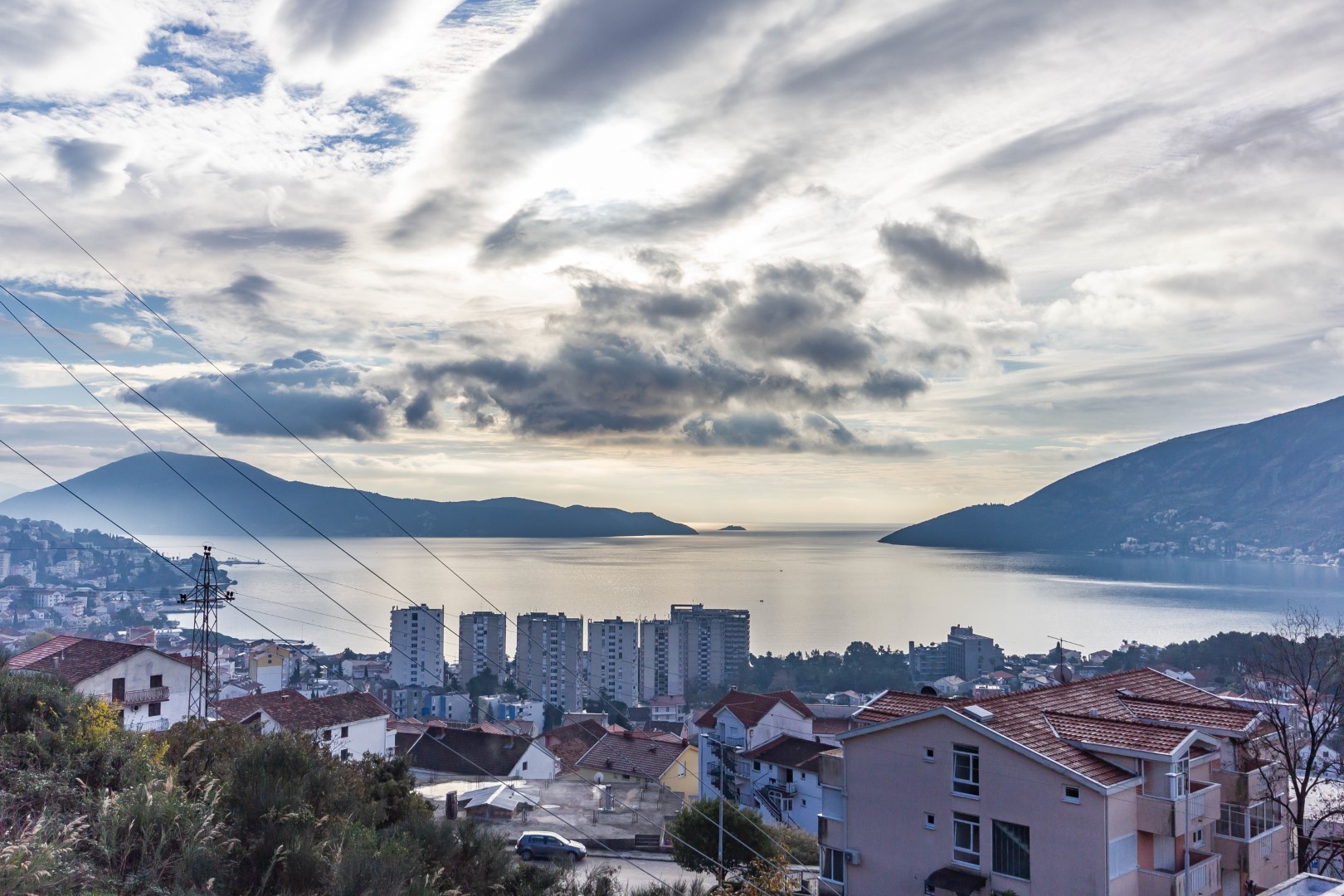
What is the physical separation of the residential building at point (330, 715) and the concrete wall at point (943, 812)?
13.5 meters

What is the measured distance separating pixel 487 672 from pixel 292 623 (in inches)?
1386

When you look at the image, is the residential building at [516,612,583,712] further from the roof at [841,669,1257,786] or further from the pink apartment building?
the pink apartment building

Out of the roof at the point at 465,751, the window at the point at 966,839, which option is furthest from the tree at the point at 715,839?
the roof at the point at 465,751

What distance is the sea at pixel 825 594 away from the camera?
7531 cm

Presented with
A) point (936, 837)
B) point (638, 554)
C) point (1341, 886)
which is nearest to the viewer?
point (1341, 886)

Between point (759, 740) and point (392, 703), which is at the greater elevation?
point (759, 740)

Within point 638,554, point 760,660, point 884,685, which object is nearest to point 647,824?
point 884,685

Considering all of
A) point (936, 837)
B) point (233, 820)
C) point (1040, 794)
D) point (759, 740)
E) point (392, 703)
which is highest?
point (233, 820)

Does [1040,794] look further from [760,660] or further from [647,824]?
[760,660]

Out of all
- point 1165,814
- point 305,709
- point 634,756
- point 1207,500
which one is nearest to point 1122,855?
point 1165,814

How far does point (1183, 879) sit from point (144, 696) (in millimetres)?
19800

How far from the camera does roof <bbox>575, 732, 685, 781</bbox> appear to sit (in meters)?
23.6

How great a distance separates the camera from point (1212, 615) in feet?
249

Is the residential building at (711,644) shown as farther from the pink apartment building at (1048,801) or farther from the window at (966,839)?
the window at (966,839)
